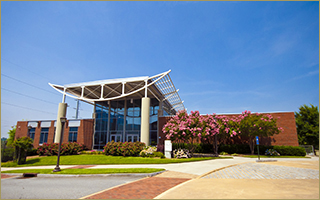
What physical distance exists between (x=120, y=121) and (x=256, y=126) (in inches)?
858

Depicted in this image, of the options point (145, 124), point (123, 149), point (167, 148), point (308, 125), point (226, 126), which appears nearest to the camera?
point (167, 148)

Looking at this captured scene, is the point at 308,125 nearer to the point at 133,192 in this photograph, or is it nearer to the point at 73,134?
the point at 133,192

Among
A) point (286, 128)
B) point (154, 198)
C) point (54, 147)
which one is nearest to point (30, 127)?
point (54, 147)

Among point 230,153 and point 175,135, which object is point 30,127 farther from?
point 230,153

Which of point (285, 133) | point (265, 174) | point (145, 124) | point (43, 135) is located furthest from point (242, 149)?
point (43, 135)

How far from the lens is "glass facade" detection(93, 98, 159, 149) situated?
31.8 meters

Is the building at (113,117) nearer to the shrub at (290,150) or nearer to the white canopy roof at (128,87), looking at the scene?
the white canopy roof at (128,87)

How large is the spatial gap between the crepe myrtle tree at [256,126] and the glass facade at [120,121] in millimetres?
13650

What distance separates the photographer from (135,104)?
33688 mm

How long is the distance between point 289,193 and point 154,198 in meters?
4.29

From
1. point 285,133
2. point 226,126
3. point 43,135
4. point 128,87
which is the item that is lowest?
point 43,135

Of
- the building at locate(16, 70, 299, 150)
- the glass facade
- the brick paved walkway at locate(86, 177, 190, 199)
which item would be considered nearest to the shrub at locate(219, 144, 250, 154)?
the building at locate(16, 70, 299, 150)

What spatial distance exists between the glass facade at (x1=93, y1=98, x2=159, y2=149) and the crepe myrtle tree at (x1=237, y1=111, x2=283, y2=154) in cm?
1365

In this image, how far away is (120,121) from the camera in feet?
109
